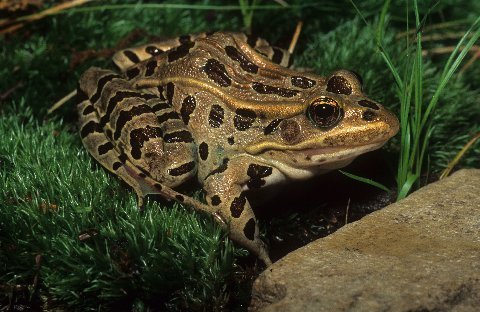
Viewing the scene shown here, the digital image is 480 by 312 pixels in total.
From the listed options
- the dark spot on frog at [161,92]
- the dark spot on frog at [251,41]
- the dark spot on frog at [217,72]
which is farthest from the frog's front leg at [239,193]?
the dark spot on frog at [251,41]

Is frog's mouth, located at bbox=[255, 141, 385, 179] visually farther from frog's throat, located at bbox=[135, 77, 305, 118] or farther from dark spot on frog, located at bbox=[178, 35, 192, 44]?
dark spot on frog, located at bbox=[178, 35, 192, 44]

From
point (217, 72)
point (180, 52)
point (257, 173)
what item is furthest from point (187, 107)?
point (257, 173)

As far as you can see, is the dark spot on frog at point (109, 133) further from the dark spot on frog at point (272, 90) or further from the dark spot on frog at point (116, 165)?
the dark spot on frog at point (272, 90)

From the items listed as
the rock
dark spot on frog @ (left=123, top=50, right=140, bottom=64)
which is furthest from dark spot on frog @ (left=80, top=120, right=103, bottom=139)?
the rock

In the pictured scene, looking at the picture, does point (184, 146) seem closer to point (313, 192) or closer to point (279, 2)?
point (313, 192)

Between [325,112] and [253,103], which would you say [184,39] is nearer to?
[253,103]

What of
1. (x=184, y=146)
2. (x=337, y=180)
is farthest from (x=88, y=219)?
(x=337, y=180)
